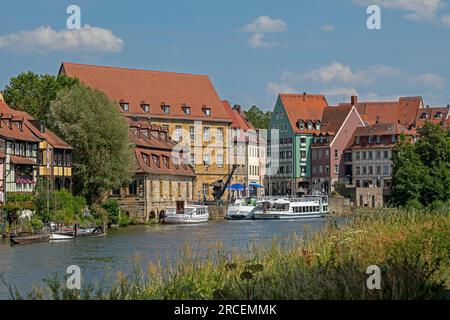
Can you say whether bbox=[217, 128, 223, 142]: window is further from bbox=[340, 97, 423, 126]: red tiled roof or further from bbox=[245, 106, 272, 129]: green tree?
bbox=[245, 106, 272, 129]: green tree

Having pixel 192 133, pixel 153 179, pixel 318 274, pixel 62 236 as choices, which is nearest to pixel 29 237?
pixel 62 236

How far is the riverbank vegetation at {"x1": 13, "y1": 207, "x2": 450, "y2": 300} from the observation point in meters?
17.2

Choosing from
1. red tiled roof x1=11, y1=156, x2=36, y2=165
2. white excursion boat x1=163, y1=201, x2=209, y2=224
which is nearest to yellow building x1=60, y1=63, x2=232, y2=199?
white excursion boat x1=163, y1=201, x2=209, y2=224

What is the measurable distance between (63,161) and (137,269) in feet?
165

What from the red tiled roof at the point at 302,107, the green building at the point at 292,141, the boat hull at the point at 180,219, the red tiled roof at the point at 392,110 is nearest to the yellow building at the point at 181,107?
the red tiled roof at the point at 302,107

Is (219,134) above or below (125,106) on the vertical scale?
below

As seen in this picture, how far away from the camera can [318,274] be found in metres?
18.8

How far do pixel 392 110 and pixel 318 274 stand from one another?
120m

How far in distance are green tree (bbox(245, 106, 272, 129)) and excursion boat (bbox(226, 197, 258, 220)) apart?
6718cm

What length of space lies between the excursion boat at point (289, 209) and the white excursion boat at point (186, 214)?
31.9ft

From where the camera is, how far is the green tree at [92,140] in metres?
73.1

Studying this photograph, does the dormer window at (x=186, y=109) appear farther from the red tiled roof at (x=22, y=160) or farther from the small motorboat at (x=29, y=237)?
the small motorboat at (x=29, y=237)

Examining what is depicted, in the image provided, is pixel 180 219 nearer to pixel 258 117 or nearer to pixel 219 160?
pixel 219 160

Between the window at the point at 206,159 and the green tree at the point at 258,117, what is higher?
the green tree at the point at 258,117
